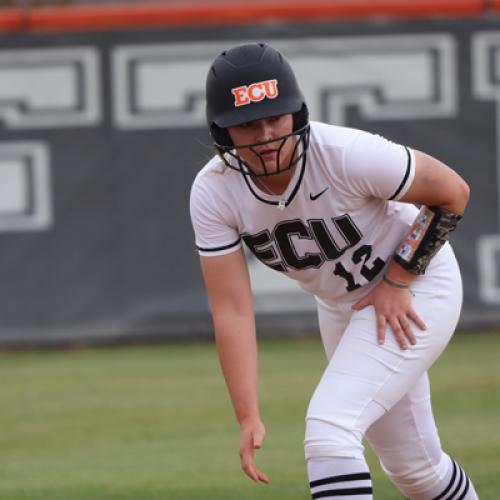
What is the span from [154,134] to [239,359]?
802 cm

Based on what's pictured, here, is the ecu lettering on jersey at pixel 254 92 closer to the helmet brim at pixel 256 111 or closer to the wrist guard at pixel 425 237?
the helmet brim at pixel 256 111

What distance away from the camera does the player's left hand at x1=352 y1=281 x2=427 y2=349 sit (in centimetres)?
447

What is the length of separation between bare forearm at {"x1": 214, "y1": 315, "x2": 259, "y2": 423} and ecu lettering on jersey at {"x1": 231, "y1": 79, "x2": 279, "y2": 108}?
800mm

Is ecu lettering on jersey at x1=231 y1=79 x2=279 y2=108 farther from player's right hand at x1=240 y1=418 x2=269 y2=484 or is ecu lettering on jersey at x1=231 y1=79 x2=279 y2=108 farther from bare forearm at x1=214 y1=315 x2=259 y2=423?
player's right hand at x1=240 y1=418 x2=269 y2=484

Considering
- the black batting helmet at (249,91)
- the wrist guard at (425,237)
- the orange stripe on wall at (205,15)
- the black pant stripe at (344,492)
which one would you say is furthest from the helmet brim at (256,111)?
the orange stripe on wall at (205,15)

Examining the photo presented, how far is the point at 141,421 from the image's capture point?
29.4 ft

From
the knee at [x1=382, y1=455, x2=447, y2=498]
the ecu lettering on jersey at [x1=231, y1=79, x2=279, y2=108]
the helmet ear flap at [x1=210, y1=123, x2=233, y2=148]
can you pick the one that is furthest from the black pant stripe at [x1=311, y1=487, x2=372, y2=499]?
the ecu lettering on jersey at [x1=231, y1=79, x2=279, y2=108]

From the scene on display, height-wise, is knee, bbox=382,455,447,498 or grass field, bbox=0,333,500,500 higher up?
knee, bbox=382,455,447,498

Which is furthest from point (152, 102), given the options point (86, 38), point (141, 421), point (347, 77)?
point (141, 421)

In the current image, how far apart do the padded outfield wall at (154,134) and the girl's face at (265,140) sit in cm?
791

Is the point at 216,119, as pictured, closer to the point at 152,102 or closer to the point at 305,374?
the point at 305,374

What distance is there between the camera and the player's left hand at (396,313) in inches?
176

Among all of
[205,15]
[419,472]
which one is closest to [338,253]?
[419,472]

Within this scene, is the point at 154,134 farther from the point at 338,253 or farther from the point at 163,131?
the point at 338,253
